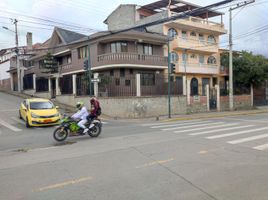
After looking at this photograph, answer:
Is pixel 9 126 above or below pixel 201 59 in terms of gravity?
below

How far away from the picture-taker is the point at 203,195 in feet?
15.1

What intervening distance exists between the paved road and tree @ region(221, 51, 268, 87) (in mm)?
22883

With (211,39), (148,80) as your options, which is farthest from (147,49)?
(211,39)

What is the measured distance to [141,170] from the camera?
→ 614 centimetres

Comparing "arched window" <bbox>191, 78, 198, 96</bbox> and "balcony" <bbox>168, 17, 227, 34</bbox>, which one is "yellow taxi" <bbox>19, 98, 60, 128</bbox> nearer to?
"balcony" <bbox>168, 17, 227, 34</bbox>

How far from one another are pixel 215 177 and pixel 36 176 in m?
3.96

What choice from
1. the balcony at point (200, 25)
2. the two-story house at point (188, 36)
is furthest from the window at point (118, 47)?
the balcony at point (200, 25)

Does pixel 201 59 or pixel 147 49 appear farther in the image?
pixel 201 59

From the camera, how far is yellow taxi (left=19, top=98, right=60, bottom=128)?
14898mm

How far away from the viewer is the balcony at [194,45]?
101 ft

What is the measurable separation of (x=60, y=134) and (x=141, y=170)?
5.45 m

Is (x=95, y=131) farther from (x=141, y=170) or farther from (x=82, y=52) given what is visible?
(x=82, y=52)

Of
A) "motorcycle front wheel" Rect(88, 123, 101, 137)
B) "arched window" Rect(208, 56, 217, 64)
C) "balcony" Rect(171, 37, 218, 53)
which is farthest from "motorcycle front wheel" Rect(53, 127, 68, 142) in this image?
"arched window" Rect(208, 56, 217, 64)

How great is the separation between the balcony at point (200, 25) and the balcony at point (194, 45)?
62.1 inches
